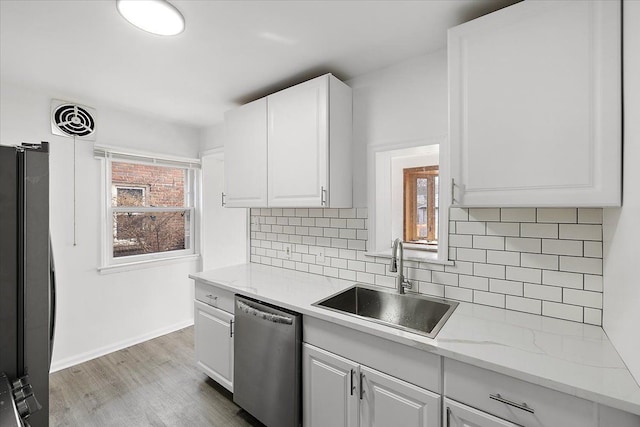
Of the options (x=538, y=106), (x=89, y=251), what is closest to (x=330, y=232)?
(x=538, y=106)

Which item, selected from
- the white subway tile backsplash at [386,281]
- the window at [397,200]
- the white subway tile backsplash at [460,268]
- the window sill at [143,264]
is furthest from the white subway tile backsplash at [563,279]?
the window sill at [143,264]

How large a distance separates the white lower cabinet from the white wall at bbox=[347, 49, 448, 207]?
3.56 feet

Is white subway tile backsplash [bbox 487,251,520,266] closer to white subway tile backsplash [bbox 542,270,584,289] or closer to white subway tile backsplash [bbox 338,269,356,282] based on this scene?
white subway tile backsplash [bbox 542,270,584,289]

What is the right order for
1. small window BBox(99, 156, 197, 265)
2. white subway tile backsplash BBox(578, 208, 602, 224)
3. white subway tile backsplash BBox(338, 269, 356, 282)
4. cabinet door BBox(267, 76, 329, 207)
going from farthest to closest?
1. small window BBox(99, 156, 197, 265)
2. white subway tile backsplash BBox(338, 269, 356, 282)
3. cabinet door BBox(267, 76, 329, 207)
4. white subway tile backsplash BBox(578, 208, 602, 224)

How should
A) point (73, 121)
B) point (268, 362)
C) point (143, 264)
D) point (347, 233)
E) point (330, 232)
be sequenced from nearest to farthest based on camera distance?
point (268, 362), point (347, 233), point (330, 232), point (73, 121), point (143, 264)

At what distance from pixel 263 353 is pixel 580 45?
2115 mm

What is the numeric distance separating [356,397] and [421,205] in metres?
1.35

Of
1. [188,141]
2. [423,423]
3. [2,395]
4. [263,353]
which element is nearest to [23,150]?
[2,395]

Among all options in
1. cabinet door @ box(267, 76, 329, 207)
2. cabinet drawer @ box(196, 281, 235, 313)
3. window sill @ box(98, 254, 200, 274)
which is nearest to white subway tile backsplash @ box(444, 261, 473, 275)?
cabinet door @ box(267, 76, 329, 207)

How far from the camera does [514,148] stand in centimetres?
129

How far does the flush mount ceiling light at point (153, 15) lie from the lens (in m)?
1.39

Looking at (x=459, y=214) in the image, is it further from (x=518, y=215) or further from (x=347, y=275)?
(x=347, y=275)

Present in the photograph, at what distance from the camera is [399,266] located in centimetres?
186

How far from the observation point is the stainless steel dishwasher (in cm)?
169
